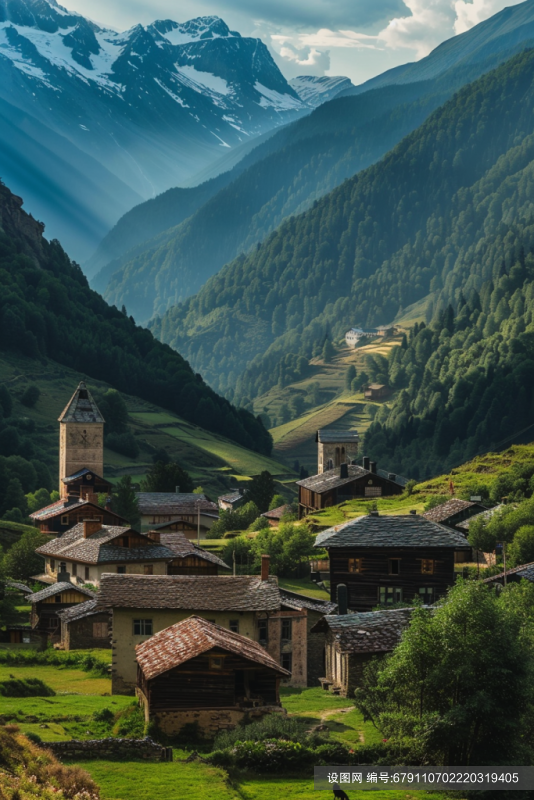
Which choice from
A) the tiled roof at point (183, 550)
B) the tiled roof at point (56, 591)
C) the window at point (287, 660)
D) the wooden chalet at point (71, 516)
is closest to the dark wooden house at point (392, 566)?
the tiled roof at point (183, 550)

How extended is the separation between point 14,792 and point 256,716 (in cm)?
1550

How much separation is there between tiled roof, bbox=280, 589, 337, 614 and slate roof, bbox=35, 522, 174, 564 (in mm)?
15511

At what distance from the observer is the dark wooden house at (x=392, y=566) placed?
233 feet

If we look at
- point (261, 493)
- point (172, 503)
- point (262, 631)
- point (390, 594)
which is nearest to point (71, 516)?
point (172, 503)

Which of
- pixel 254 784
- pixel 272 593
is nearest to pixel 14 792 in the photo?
pixel 254 784

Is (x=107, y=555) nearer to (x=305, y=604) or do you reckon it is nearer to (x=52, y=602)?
(x=52, y=602)

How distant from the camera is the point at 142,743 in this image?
121ft

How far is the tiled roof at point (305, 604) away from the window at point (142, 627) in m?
7.61

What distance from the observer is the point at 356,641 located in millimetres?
48688

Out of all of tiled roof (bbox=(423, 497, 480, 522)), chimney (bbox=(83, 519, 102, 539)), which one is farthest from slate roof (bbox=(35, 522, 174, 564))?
tiled roof (bbox=(423, 497, 480, 522))

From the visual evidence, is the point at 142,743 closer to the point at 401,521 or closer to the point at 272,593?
the point at 272,593

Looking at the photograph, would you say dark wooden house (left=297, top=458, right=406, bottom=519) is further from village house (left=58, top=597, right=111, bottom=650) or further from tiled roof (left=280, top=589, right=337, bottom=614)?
village house (left=58, top=597, right=111, bottom=650)

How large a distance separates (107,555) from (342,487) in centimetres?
4723

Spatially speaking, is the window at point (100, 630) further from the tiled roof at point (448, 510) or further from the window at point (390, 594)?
the tiled roof at point (448, 510)
